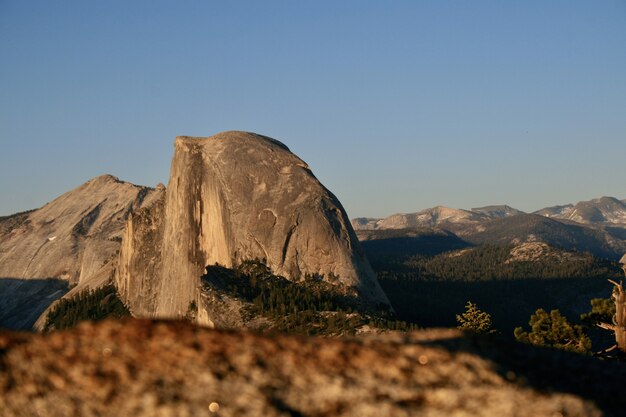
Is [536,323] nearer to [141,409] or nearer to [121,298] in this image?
[141,409]

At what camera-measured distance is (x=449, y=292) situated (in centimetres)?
19350

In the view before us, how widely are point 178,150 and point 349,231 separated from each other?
125ft

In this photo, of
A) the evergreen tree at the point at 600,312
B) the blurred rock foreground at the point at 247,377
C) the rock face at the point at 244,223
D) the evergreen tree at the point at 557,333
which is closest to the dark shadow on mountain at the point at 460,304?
the rock face at the point at 244,223

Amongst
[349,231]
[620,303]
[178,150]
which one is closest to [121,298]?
[178,150]

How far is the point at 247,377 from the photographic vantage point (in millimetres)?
9492

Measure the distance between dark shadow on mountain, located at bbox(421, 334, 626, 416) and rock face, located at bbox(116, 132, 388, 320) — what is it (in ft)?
311

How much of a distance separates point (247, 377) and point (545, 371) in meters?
4.44

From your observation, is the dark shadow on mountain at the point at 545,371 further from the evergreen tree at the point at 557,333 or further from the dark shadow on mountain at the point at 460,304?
the dark shadow on mountain at the point at 460,304

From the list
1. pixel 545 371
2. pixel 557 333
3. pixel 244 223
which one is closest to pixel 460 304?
pixel 244 223

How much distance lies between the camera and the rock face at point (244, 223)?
111438 mm

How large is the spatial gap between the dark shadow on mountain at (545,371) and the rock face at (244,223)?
94.8 m

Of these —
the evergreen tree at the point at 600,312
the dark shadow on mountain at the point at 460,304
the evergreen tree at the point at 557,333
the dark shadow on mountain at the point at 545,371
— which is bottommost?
the dark shadow on mountain at the point at 460,304

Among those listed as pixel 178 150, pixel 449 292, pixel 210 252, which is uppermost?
pixel 178 150

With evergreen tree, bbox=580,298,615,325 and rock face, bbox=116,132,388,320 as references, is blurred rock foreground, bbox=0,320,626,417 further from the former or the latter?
rock face, bbox=116,132,388,320
